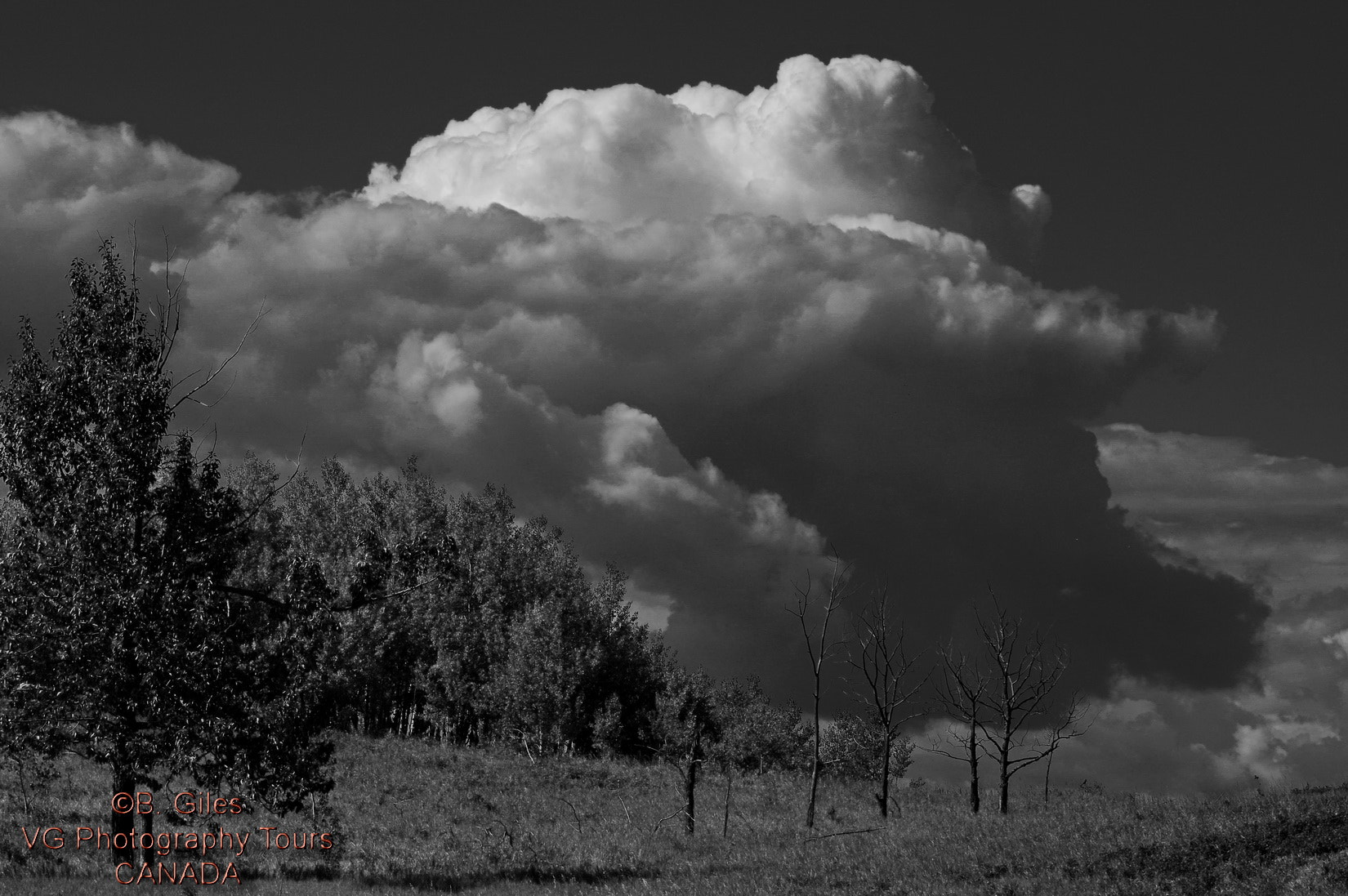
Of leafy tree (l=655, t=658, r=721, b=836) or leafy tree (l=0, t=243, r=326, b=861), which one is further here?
leafy tree (l=655, t=658, r=721, b=836)

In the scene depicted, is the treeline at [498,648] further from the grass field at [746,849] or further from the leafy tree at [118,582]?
the leafy tree at [118,582]

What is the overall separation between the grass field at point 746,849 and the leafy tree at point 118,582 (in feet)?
6.59

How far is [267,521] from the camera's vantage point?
73.7m

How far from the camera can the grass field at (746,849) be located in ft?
56.3

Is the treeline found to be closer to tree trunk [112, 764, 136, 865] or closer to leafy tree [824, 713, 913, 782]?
leafy tree [824, 713, 913, 782]

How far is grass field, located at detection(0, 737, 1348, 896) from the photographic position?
17.2 metres

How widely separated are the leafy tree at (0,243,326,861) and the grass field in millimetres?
2008

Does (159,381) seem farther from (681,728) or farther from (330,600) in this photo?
(681,728)

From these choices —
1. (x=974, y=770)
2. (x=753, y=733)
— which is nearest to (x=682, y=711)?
(x=753, y=733)

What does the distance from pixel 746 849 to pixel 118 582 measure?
15445 millimetres

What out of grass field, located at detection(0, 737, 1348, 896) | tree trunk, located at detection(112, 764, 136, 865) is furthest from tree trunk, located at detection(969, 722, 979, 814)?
→ tree trunk, located at detection(112, 764, 136, 865)

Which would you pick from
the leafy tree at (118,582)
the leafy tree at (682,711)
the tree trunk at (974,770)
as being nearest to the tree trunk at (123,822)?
the leafy tree at (118,582)

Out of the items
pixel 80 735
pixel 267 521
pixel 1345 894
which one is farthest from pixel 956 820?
pixel 267 521

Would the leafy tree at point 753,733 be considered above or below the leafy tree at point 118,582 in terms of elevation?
below
